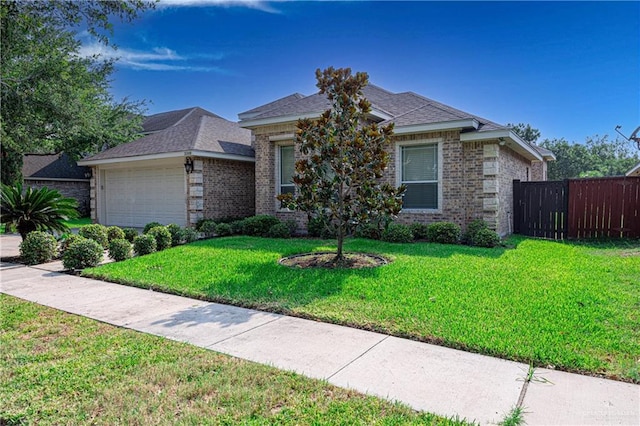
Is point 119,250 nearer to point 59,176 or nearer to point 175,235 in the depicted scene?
point 175,235

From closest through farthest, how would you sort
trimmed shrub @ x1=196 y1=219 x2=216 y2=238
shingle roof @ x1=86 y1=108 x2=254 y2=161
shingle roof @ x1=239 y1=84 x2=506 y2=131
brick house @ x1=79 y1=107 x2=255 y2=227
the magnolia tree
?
the magnolia tree
shingle roof @ x1=239 y1=84 x2=506 y2=131
trimmed shrub @ x1=196 y1=219 x2=216 y2=238
brick house @ x1=79 y1=107 x2=255 y2=227
shingle roof @ x1=86 y1=108 x2=254 y2=161

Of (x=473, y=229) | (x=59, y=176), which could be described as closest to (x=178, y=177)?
(x=473, y=229)

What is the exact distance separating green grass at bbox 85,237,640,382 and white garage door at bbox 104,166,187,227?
6.86m

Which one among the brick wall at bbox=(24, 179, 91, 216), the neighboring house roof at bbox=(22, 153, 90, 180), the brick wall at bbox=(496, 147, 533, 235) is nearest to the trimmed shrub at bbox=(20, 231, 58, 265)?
the brick wall at bbox=(496, 147, 533, 235)

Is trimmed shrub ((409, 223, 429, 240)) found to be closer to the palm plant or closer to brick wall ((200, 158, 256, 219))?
brick wall ((200, 158, 256, 219))

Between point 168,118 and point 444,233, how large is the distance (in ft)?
73.2

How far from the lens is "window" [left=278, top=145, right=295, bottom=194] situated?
13383mm

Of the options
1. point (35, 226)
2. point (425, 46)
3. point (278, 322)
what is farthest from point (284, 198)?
point (425, 46)

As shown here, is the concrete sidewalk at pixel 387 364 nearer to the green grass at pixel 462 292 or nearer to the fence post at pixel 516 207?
the green grass at pixel 462 292

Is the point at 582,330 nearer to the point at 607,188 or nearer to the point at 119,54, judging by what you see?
the point at 607,188

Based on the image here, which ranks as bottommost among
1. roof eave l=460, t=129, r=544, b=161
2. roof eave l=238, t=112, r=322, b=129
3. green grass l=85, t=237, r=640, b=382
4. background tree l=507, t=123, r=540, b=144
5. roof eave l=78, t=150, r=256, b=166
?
green grass l=85, t=237, r=640, b=382

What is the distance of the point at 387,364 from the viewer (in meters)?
3.59

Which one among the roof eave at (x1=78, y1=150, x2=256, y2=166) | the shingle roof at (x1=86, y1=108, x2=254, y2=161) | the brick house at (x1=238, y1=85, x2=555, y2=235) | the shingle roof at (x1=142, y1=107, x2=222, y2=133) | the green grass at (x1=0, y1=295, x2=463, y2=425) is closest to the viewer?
the green grass at (x1=0, y1=295, x2=463, y2=425)

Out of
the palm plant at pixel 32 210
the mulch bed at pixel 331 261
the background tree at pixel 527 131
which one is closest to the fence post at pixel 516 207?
the mulch bed at pixel 331 261
